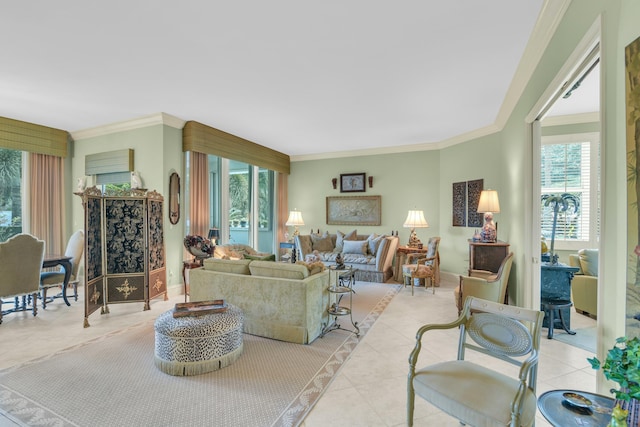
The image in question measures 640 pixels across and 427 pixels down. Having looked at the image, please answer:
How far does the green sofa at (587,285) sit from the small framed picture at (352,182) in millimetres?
4239

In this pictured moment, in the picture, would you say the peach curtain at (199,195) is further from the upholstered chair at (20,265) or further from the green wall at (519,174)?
the green wall at (519,174)

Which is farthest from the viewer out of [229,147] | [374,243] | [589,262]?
A: [374,243]

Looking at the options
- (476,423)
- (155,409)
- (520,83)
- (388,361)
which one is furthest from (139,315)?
(520,83)

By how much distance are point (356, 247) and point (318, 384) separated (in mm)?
4254

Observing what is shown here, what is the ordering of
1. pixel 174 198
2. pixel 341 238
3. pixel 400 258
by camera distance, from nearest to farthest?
pixel 174 198, pixel 400 258, pixel 341 238

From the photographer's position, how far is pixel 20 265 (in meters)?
3.76

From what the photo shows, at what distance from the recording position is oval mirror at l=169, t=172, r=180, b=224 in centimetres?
499

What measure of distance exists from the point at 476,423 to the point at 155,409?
2014 millimetres

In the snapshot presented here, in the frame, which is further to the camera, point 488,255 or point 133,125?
point 133,125

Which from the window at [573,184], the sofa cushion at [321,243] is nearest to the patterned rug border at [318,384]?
the sofa cushion at [321,243]

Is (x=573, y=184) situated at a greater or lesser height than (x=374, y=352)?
greater

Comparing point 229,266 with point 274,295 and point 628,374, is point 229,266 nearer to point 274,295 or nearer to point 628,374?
point 274,295

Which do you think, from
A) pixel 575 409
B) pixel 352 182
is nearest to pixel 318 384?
pixel 575 409

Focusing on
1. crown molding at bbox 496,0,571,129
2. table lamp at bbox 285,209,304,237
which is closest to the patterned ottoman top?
crown molding at bbox 496,0,571,129
